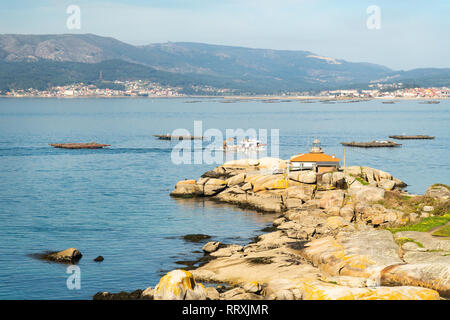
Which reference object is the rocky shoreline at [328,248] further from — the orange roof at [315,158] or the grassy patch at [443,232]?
the orange roof at [315,158]

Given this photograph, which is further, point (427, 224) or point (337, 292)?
point (427, 224)

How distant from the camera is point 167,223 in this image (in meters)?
43.3

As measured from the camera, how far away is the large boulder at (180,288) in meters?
21.5

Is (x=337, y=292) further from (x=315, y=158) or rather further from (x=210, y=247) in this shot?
(x=315, y=158)

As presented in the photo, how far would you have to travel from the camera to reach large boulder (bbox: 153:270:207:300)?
2147 centimetres

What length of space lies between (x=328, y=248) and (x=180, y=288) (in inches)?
404

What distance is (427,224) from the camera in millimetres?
32469

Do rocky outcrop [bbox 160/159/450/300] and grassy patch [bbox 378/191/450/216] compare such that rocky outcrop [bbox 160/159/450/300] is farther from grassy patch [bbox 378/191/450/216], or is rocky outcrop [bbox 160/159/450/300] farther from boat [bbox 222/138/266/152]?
boat [bbox 222/138/266/152]

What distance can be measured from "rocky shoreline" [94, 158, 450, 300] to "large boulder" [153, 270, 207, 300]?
0.04m

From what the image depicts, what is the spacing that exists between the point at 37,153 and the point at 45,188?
35.0 meters

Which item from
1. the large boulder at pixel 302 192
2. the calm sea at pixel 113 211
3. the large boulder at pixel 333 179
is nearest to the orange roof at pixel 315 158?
the large boulder at pixel 333 179

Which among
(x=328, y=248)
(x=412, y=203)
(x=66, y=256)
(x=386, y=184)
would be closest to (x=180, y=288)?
(x=328, y=248)
